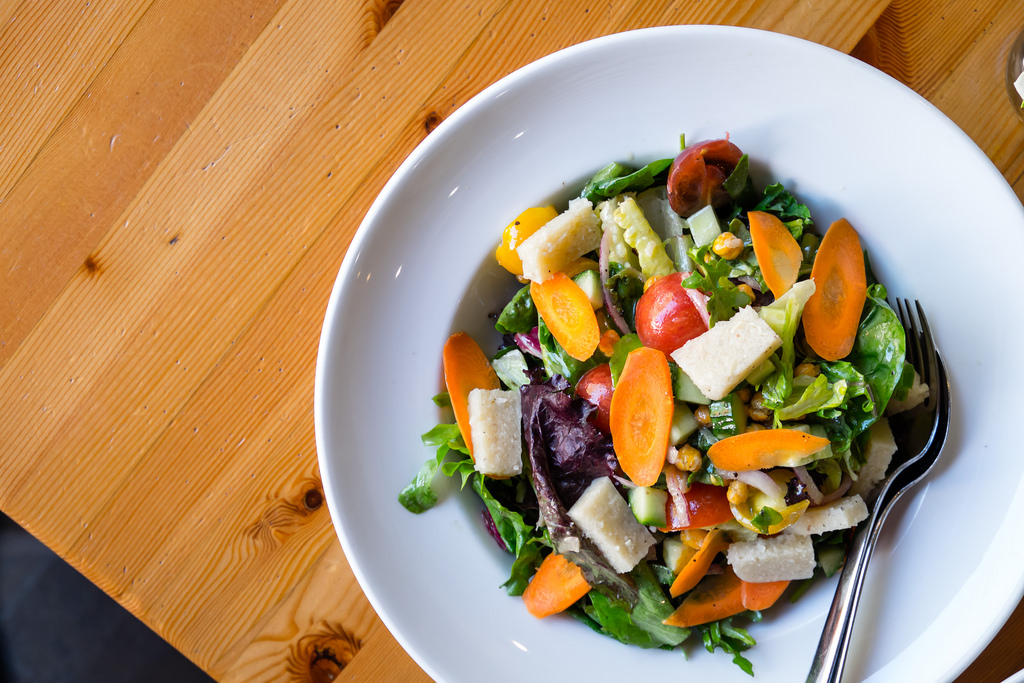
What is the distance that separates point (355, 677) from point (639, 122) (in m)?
1.85

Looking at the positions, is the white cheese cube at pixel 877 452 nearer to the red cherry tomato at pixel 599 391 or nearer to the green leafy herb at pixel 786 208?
the green leafy herb at pixel 786 208

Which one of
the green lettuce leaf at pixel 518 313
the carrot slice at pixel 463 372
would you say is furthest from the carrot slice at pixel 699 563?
the green lettuce leaf at pixel 518 313

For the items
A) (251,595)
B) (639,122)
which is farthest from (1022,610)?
(251,595)

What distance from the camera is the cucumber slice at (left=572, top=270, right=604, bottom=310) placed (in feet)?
5.54

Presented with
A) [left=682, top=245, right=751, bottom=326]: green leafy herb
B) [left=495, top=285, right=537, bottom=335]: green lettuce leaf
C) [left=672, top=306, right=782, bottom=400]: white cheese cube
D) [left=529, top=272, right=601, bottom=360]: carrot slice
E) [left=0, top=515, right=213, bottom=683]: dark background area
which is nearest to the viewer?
[left=672, top=306, right=782, bottom=400]: white cheese cube

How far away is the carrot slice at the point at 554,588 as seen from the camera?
1726mm

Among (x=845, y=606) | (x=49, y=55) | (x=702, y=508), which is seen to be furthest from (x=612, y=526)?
(x=49, y=55)

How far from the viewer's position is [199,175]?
2072 mm

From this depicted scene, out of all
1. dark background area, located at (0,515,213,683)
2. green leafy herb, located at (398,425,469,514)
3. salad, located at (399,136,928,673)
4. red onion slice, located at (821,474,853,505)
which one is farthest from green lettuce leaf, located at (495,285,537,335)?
dark background area, located at (0,515,213,683)

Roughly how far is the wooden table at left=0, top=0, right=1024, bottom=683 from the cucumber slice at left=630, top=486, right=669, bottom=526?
968mm

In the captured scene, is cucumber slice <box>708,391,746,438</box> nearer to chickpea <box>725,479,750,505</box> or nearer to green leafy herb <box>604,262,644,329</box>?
chickpea <box>725,479,750,505</box>

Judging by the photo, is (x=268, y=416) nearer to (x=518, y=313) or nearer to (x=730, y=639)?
(x=518, y=313)

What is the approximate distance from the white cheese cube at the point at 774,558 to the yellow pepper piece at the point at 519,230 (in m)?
0.91

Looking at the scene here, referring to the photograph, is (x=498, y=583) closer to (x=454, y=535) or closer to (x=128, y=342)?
(x=454, y=535)
